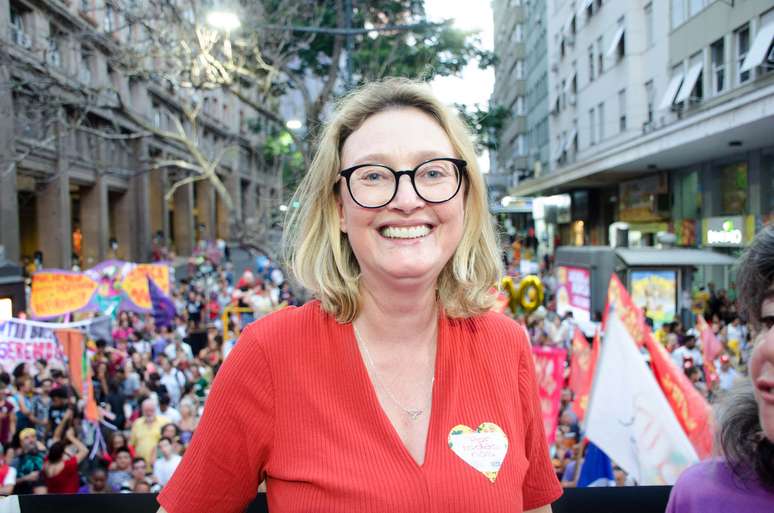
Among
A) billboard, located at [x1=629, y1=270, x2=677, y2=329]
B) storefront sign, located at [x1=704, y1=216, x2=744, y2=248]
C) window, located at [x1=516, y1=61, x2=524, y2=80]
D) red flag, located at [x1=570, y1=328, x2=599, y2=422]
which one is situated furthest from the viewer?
window, located at [x1=516, y1=61, x2=524, y2=80]

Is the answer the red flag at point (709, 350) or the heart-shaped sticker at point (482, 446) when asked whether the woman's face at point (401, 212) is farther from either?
the red flag at point (709, 350)

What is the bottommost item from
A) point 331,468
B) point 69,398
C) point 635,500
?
point 69,398

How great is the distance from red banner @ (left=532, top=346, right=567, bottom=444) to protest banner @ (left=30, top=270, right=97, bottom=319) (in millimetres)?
7390

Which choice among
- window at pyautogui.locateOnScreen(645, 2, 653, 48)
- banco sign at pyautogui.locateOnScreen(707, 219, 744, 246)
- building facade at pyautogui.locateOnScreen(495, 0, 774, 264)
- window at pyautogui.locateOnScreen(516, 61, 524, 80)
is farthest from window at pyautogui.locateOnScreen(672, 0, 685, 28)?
window at pyautogui.locateOnScreen(516, 61, 524, 80)

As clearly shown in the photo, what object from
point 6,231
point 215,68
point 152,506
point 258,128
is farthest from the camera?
point 6,231

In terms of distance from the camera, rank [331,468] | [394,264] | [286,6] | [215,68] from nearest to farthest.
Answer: [331,468] < [394,264] < [215,68] < [286,6]

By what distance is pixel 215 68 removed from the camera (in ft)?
34.3

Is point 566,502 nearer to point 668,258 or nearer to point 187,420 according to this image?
point 187,420

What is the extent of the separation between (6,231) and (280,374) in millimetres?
18405

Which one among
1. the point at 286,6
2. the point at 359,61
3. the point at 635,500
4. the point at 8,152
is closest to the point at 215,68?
the point at 286,6

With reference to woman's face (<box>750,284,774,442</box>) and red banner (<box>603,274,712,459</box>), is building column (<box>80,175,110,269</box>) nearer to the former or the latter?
red banner (<box>603,274,712,459</box>)

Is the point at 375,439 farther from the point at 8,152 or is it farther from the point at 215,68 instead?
the point at 8,152

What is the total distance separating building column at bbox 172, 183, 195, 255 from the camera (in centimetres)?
3943

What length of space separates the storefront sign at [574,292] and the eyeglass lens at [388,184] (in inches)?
455
